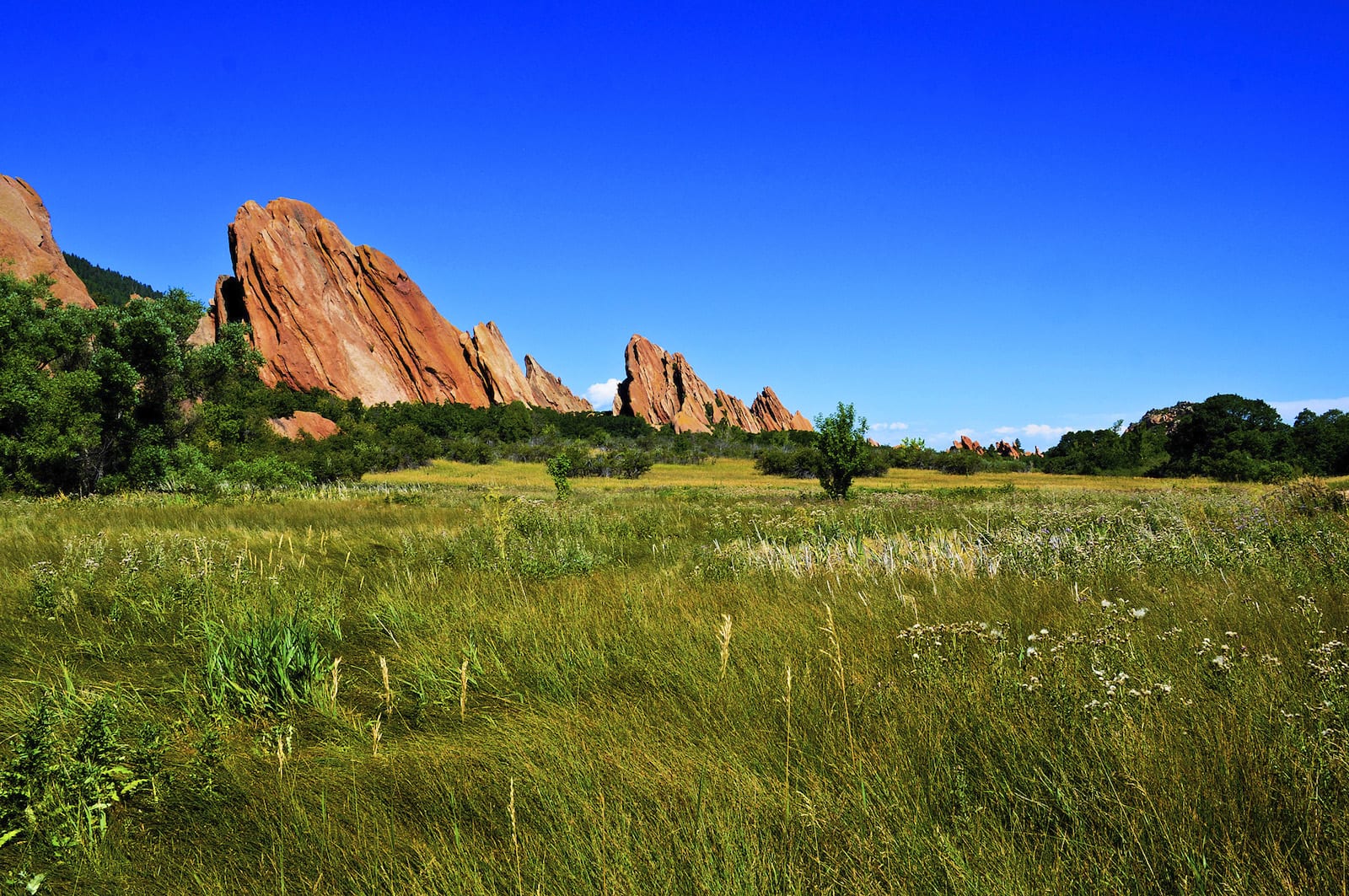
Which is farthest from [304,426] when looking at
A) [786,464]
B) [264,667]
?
[264,667]

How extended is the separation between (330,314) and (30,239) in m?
54.7

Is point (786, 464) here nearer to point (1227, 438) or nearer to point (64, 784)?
point (1227, 438)

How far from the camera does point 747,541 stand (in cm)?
777

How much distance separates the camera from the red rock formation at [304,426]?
5825cm

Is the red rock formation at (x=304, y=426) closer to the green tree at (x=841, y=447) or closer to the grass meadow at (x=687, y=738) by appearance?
the green tree at (x=841, y=447)

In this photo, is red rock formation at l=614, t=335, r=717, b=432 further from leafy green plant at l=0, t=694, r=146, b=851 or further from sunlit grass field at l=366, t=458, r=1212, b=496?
leafy green plant at l=0, t=694, r=146, b=851

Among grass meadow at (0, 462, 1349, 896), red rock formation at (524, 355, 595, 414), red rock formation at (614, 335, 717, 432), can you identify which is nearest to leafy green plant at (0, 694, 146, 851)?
grass meadow at (0, 462, 1349, 896)

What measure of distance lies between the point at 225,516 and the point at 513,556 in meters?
8.33

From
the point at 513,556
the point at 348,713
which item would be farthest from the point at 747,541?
the point at 348,713

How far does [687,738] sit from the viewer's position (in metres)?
2.35

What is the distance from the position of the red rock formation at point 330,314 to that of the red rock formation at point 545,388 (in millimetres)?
34248

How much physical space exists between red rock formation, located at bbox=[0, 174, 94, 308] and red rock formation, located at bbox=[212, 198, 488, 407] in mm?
37405

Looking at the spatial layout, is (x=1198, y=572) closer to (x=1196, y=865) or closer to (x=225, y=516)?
(x=1196, y=865)

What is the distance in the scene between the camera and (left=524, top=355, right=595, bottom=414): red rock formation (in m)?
175
